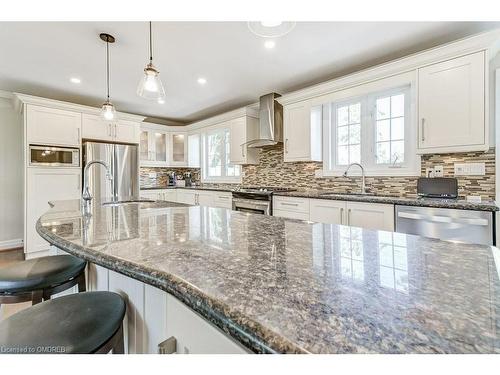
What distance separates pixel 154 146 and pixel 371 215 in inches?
166

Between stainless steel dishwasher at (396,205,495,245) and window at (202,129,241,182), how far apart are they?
119 inches

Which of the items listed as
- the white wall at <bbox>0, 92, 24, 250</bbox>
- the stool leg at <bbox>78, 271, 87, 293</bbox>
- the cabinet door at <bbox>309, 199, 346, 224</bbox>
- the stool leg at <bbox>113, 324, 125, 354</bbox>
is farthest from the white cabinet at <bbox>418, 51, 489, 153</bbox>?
the white wall at <bbox>0, 92, 24, 250</bbox>

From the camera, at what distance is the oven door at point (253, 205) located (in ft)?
10.8

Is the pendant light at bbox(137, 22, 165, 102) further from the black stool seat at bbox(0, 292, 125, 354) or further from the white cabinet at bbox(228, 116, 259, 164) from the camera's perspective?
the white cabinet at bbox(228, 116, 259, 164)

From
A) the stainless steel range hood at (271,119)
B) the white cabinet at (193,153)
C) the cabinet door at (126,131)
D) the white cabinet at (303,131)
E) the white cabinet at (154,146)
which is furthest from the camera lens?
the white cabinet at (193,153)

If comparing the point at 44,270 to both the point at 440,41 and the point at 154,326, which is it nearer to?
the point at 154,326

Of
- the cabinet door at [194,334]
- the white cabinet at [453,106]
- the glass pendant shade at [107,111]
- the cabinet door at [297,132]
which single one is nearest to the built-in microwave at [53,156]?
the glass pendant shade at [107,111]

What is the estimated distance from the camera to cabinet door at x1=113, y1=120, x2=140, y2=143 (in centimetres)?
423

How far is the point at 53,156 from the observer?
3.55 metres

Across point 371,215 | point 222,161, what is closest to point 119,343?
point 371,215

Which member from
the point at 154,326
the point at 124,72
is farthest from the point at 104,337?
the point at 124,72

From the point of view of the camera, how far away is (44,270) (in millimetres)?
1218

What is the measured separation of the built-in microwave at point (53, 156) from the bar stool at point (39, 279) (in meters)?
2.84

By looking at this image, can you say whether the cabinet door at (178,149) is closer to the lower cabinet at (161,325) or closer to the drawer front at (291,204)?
the drawer front at (291,204)
